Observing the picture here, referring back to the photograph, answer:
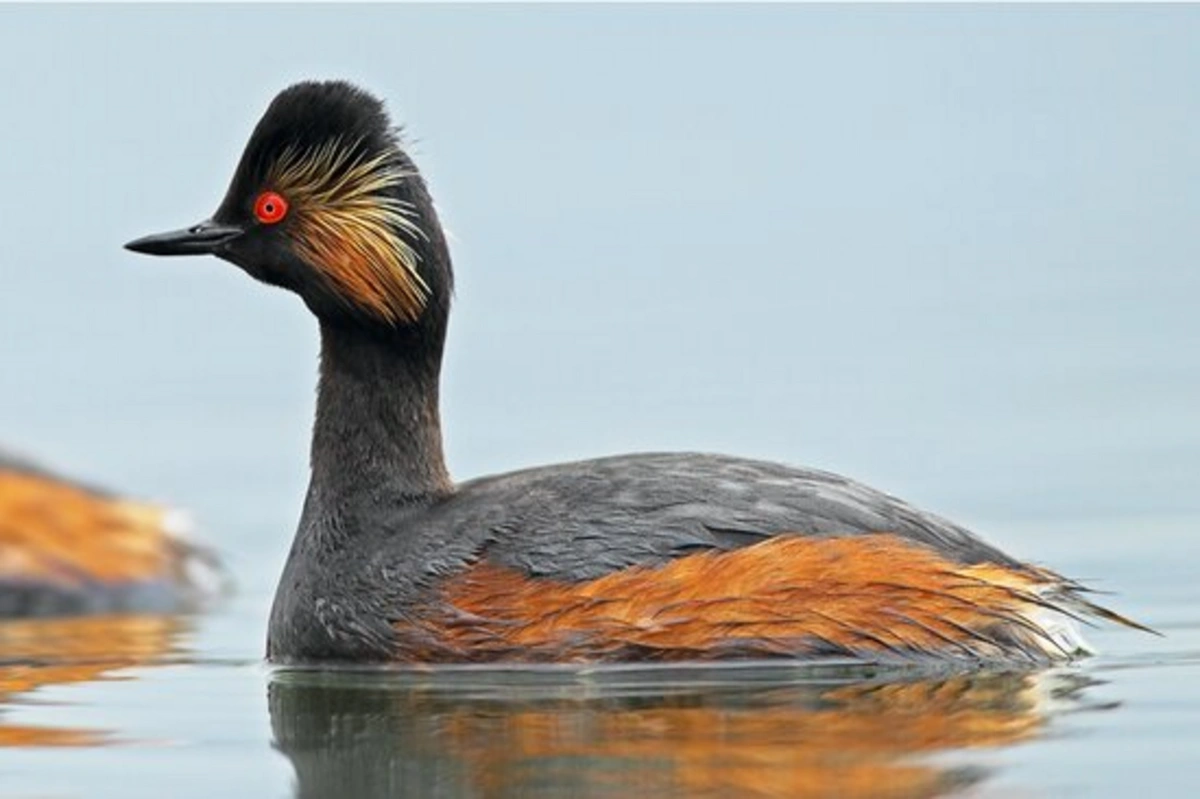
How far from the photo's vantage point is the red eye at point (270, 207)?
11977mm

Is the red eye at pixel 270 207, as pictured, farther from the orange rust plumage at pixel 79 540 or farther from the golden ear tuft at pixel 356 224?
the orange rust plumage at pixel 79 540

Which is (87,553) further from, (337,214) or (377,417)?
(337,214)

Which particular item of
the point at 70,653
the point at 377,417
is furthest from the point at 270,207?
the point at 70,653

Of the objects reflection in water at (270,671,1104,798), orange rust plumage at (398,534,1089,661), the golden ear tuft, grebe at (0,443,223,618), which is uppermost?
the golden ear tuft

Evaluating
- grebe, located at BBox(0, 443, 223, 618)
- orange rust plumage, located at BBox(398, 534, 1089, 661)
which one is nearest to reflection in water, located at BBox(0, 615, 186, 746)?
grebe, located at BBox(0, 443, 223, 618)

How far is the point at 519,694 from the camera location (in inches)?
420

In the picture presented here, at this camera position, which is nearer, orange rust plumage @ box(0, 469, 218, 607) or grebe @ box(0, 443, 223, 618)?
grebe @ box(0, 443, 223, 618)

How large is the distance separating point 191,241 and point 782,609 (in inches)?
103

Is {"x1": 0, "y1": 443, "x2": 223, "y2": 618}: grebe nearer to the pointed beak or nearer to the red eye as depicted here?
the pointed beak

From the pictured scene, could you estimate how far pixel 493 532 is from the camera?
36.9 ft

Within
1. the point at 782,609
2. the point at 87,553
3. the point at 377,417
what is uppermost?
the point at 377,417

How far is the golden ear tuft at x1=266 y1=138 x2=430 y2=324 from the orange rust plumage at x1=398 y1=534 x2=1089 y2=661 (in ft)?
4.47

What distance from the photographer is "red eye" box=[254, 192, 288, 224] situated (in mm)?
11977

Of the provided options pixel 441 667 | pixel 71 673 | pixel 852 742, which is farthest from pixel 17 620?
pixel 852 742
